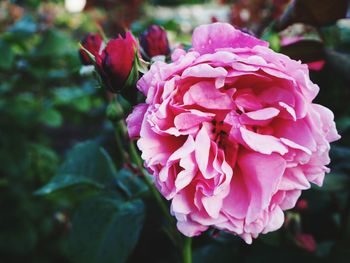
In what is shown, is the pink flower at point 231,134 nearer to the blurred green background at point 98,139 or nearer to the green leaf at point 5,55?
the blurred green background at point 98,139

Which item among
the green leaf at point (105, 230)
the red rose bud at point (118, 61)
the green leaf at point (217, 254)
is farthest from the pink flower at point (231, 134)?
the green leaf at point (217, 254)

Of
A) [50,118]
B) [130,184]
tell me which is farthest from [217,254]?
[50,118]

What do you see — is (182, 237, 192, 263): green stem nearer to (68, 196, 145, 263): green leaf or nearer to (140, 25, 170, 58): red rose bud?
→ (68, 196, 145, 263): green leaf

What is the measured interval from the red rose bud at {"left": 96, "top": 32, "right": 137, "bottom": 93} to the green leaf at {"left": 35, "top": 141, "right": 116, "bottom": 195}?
27 centimetres

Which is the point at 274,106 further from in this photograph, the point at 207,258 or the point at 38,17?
the point at 38,17

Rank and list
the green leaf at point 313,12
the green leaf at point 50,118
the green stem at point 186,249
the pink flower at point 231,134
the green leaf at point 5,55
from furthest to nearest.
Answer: the green leaf at point 50,118, the green leaf at point 5,55, the green leaf at point 313,12, the green stem at point 186,249, the pink flower at point 231,134

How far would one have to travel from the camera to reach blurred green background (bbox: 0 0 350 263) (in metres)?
0.64

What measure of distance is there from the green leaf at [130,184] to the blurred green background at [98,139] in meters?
0.05

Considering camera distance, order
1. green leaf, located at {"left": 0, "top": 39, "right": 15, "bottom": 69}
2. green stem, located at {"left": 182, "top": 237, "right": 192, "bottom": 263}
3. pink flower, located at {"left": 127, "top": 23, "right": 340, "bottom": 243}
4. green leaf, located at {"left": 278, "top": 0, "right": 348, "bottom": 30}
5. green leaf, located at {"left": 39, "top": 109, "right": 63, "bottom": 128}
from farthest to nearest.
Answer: green leaf, located at {"left": 39, "top": 109, "right": 63, "bottom": 128} < green leaf, located at {"left": 0, "top": 39, "right": 15, "bottom": 69} < green leaf, located at {"left": 278, "top": 0, "right": 348, "bottom": 30} < green stem, located at {"left": 182, "top": 237, "right": 192, "bottom": 263} < pink flower, located at {"left": 127, "top": 23, "right": 340, "bottom": 243}

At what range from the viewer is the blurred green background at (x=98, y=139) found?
0.64 m

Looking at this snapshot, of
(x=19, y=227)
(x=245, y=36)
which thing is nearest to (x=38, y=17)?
(x=19, y=227)

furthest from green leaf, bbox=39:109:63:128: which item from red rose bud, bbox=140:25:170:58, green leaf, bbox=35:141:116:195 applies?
red rose bud, bbox=140:25:170:58

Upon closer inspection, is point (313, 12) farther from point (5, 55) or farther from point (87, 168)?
point (5, 55)

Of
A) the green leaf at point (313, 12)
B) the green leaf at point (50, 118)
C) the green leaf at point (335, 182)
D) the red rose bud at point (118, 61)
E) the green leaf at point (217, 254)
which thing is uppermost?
the red rose bud at point (118, 61)
